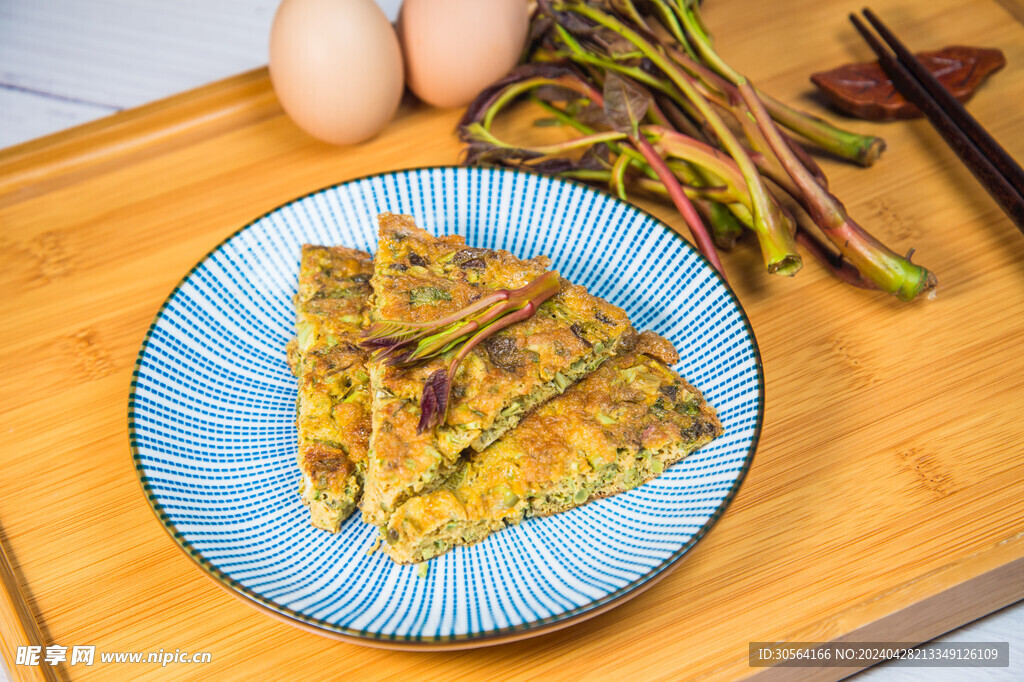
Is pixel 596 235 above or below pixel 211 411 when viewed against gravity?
below

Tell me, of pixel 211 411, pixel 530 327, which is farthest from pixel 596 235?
pixel 211 411

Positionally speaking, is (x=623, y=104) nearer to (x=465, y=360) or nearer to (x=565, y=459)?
(x=465, y=360)

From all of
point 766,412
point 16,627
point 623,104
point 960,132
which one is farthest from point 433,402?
point 960,132

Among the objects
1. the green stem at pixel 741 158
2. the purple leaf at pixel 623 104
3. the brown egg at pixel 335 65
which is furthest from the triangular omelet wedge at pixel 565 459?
the brown egg at pixel 335 65

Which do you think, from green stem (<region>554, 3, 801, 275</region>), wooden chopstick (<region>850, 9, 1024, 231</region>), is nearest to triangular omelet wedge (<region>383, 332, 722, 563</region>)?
green stem (<region>554, 3, 801, 275</region>)

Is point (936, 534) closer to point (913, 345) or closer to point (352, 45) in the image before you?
point (913, 345)

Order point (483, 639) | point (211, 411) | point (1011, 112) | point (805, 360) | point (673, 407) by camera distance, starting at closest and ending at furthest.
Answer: point (483, 639) < point (673, 407) < point (211, 411) < point (805, 360) < point (1011, 112)

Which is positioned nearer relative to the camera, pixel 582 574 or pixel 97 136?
pixel 582 574
